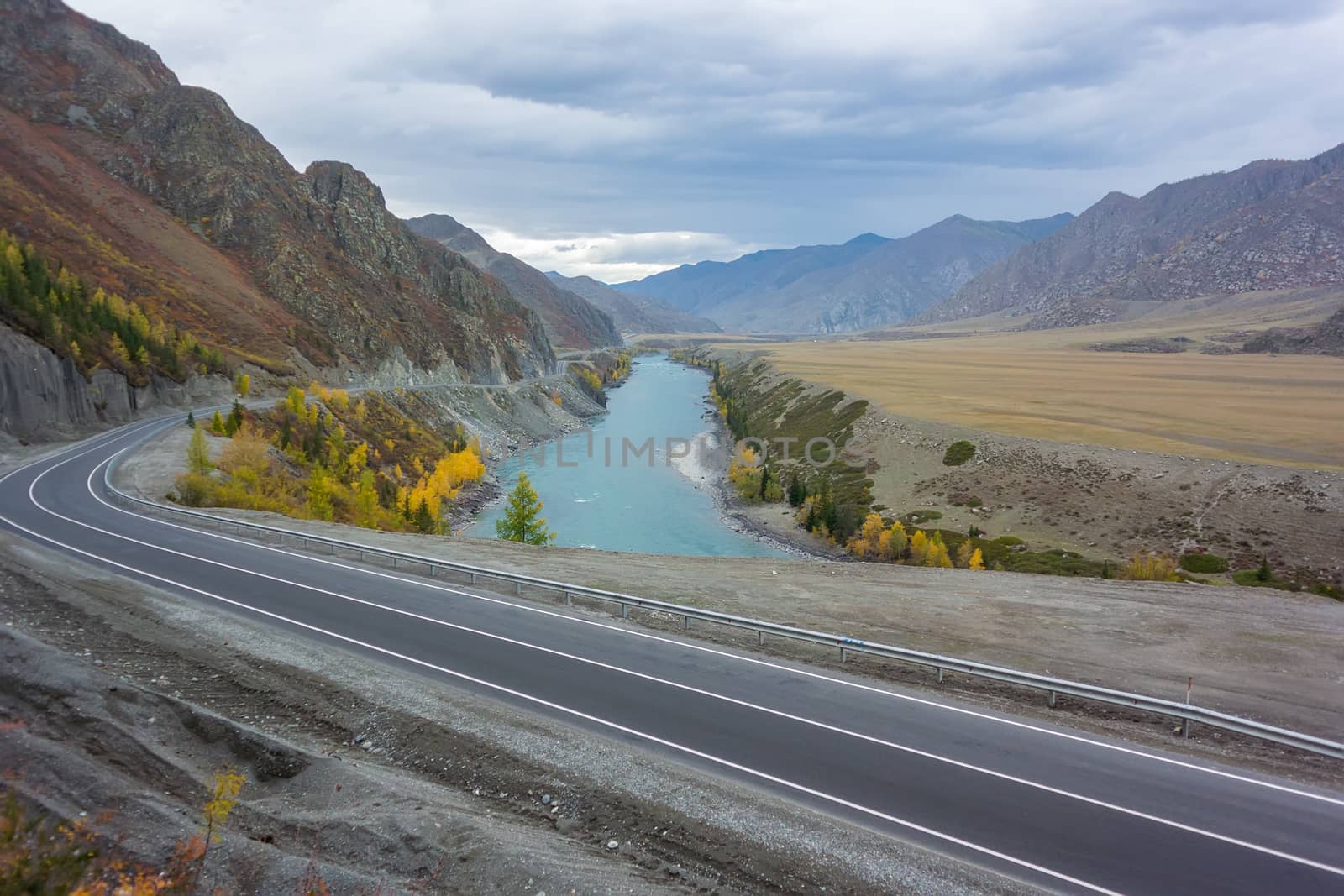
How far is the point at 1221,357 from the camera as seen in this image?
156750 mm

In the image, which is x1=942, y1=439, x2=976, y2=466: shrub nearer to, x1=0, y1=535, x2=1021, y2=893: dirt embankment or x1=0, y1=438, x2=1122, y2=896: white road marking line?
x1=0, y1=438, x2=1122, y2=896: white road marking line

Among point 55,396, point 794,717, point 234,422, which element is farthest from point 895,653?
point 55,396

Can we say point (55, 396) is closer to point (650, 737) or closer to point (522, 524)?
point (522, 524)

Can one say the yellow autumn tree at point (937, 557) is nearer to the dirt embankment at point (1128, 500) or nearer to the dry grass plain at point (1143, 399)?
the dirt embankment at point (1128, 500)

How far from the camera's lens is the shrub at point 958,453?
64250 millimetres

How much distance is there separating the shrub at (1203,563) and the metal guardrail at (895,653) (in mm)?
32564

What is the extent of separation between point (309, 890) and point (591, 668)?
307 inches

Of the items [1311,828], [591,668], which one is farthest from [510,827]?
[1311,828]

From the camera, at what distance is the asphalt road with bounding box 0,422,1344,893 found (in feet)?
29.5

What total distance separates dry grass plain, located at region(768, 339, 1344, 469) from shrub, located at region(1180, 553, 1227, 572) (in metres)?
17.6

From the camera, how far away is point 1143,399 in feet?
306

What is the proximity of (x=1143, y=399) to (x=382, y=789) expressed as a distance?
355ft

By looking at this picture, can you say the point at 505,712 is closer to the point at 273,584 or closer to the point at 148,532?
the point at 273,584

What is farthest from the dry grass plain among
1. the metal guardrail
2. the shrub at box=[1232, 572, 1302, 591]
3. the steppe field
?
the metal guardrail
